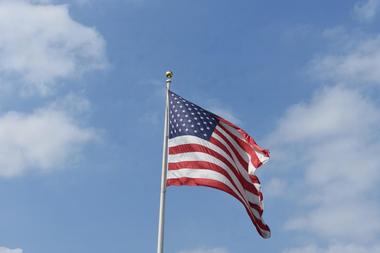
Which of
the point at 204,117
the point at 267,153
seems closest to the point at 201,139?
the point at 204,117

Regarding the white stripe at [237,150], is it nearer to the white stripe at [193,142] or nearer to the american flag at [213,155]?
the american flag at [213,155]

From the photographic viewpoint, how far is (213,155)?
26531 mm

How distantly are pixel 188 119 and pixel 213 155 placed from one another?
1767 mm

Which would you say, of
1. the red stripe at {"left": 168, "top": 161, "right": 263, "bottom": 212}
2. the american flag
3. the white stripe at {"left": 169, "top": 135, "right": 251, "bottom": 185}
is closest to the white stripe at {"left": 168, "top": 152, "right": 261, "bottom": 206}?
the american flag

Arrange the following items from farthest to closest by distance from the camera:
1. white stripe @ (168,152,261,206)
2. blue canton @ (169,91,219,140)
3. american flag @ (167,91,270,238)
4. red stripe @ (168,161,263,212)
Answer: blue canton @ (169,91,219,140), white stripe @ (168,152,261,206), red stripe @ (168,161,263,212), american flag @ (167,91,270,238)

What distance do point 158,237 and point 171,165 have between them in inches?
114

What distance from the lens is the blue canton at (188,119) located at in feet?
88.5

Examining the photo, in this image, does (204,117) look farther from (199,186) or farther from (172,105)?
(199,186)

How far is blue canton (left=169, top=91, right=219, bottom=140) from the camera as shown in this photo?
27.0 meters

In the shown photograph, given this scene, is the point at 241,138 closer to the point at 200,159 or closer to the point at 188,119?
the point at 188,119

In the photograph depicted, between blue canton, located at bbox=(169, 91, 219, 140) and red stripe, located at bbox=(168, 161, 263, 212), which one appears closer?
red stripe, located at bbox=(168, 161, 263, 212)

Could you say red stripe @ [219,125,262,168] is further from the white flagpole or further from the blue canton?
the white flagpole

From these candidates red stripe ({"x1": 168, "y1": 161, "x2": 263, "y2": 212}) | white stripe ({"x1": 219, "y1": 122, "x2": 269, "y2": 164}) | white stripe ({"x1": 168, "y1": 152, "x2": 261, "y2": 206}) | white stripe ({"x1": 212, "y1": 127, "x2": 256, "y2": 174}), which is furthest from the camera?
white stripe ({"x1": 219, "y1": 122, "x2": 269, "y2": 164})

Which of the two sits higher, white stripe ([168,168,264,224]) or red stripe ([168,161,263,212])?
red stripe ([168,161,263,212])
